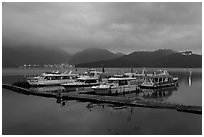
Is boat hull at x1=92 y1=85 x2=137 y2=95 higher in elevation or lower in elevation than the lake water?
higher

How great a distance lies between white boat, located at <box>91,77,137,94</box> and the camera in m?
35.5

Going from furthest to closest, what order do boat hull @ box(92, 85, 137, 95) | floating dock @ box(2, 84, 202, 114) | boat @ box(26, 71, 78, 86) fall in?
1. boat @ box(26, 71, 78, 86)
2. boat hull @ box(92, 85, 137, 95)
3. floating dock @ box(2, 84, 202, 114)

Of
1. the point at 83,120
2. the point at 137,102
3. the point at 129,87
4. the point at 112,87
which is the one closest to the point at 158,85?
the point at 129,87

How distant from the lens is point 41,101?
101 feet

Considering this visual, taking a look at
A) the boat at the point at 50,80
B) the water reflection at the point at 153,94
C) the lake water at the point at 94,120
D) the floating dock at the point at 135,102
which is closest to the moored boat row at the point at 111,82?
the boat at the point at 50,80

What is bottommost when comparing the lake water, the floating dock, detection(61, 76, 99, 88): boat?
the lake water

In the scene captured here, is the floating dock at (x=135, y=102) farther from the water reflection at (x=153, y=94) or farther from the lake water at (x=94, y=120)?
the water reflection at (x=153, y=94)

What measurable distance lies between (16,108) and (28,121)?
7.15 meters

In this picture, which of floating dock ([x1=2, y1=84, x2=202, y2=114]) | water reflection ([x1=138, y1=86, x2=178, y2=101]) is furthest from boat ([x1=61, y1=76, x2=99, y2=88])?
floating dock ([x1=2, y1=84, x2=202, y2=114])

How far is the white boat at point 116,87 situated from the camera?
35.5 metres

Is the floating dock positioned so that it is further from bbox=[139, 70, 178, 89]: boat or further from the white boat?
bbox=[139, 70, 178, 89]: boat

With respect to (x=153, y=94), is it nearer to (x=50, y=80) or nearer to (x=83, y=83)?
(x=83, y=83)

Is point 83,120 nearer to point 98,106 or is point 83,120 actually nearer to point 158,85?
point 98,106

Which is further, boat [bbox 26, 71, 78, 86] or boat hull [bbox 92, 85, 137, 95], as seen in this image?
boat [bbox 26, 71, 78, 86]
